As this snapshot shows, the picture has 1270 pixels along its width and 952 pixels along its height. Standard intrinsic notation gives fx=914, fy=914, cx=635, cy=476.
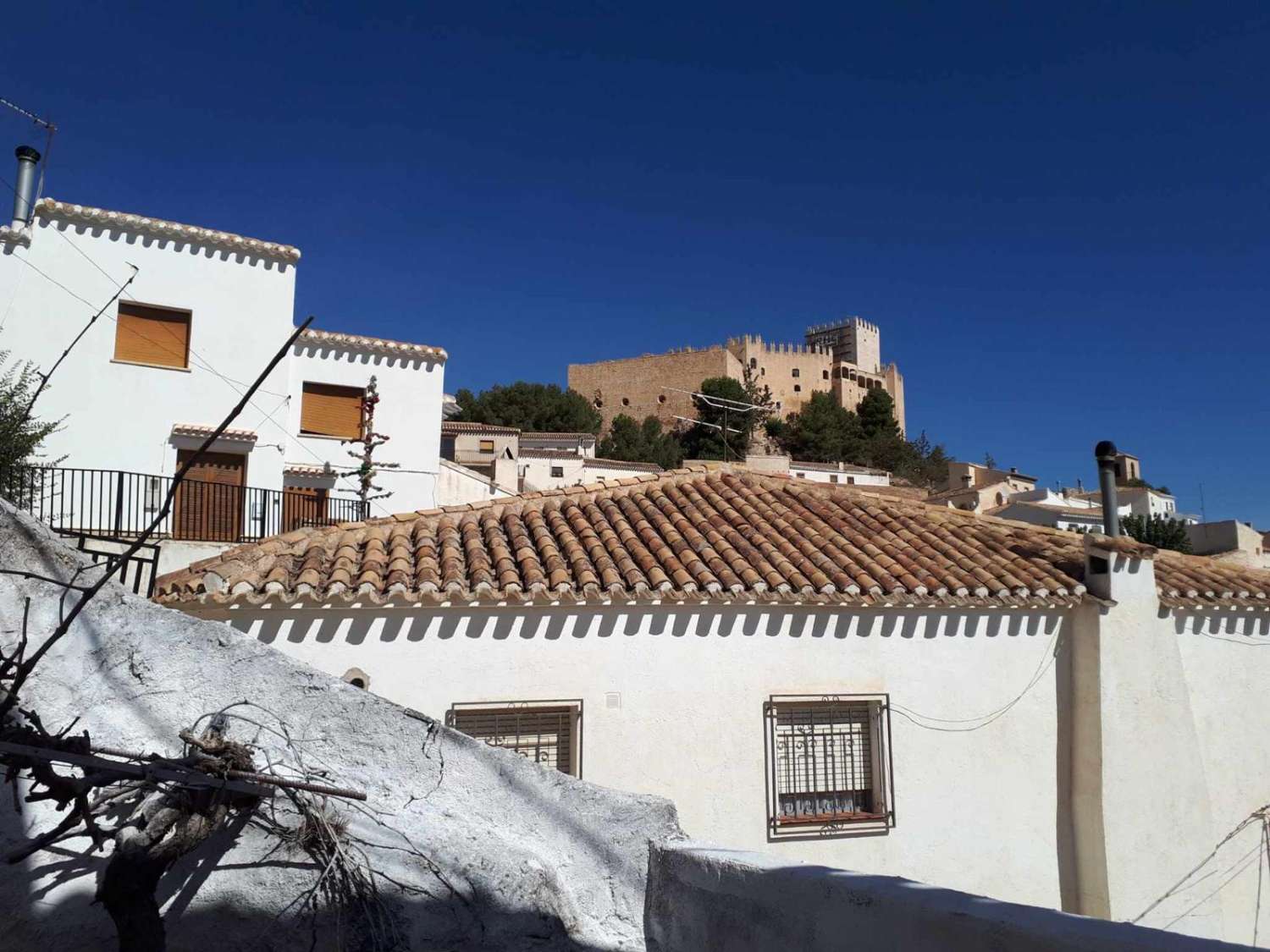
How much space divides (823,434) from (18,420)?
56694 millimetres

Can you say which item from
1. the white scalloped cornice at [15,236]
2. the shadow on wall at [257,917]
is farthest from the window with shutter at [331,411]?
the shadow on wall at [257,917]

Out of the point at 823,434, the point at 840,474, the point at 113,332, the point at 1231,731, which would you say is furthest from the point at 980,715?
the point at 823,434

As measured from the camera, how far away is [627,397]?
73625 millimetres

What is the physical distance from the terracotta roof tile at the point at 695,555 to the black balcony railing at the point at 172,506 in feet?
25.9

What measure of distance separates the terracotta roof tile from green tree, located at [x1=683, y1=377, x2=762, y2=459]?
48438mm

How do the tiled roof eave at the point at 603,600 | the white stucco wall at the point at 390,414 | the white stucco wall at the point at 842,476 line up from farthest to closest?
the white stucco wall at the point at 842,476
the white stucco wall at the point at 390,414
the tiled roof eave at the point at 603,600

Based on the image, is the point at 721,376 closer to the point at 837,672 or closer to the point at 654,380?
the point at 654,380

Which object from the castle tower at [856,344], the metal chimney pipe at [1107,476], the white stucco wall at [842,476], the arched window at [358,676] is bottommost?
the arched window at [358,676]

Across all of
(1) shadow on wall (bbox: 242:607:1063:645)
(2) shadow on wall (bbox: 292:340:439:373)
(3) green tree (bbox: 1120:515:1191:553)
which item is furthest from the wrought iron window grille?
(3) green tree (bbox: 1120:515:1191:553)

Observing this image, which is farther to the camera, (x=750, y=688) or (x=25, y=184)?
(x=25, y=184)

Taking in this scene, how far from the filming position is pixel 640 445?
55.3 meters

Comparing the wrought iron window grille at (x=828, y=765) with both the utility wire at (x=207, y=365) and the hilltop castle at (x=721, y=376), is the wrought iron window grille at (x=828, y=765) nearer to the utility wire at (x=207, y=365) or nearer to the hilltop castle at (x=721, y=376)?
the utility wire at (x=207, y=365)

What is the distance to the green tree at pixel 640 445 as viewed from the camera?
54.2m

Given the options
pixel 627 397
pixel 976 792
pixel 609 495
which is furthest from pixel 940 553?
pixel 627 397
